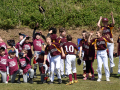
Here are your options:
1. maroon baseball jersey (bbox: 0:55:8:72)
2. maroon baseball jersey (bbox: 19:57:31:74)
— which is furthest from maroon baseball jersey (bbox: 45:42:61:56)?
maroon baseball jersey (bbox: 0:55:8:72)

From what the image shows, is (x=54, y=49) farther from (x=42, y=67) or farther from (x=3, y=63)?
(x=3, y=63)

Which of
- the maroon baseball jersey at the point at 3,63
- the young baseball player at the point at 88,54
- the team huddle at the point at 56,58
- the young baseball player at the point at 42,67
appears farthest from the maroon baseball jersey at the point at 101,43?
the maroon baseball jersey at the point at 3,63

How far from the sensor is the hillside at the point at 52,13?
2280 centimetres

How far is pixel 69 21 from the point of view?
23.5 meters

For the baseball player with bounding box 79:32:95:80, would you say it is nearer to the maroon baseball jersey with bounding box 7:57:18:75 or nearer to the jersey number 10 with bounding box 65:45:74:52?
the jersey number 10 with bounding box 65:45:74:52

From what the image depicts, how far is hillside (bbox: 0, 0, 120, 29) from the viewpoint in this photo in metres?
22.8

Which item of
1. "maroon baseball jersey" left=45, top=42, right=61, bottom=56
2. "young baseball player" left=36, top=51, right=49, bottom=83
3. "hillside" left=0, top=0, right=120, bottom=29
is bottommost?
"young baseball player" left=36, top=51, right=49, bottom=83

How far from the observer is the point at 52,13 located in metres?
23.7

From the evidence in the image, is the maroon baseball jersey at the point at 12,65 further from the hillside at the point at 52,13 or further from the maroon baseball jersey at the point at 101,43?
the hillside at the point at 52,13

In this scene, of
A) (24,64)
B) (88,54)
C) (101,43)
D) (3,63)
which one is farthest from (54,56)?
(3,63)

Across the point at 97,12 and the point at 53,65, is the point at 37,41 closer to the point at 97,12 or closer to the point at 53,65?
the point at 53,65

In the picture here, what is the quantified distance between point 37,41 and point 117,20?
16.2m

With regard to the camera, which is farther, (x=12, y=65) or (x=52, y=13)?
(x=52, y=13)

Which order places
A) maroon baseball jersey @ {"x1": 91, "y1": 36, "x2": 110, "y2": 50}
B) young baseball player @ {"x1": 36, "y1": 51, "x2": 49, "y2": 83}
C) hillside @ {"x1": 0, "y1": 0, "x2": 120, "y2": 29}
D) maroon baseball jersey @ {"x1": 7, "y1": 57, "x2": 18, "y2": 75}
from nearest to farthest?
maroon baseball jersey @ {"x1": 91, "y1": 36, "x2": 110, "y2": 50}, young baseball player @ {"x1": 36, "y1": 51, "x2": 49, "y2": 83}, maroon baseball jersey @ {"x1": 7, "y1": 57, "x2": 18, "y2": 75}, hillside @ {"x1": 0, "y1": 0, "x2": 120, "y2": 29}
